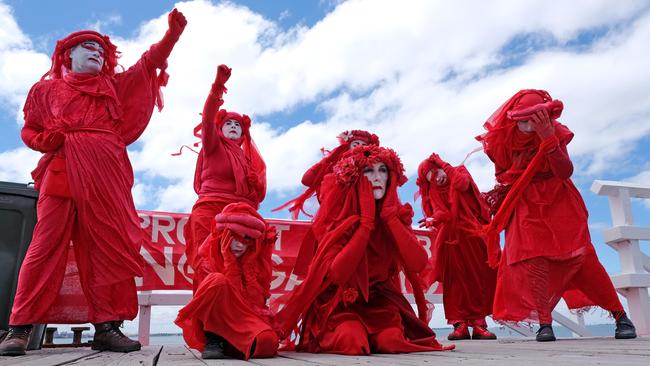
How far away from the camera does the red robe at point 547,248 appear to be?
125 inches

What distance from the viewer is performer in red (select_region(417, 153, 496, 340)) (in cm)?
399

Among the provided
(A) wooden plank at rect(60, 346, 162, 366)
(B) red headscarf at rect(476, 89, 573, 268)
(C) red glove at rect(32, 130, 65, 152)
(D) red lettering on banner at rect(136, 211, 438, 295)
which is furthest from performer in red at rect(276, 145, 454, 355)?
(D) red lettering on banner at rect(136, 211, 438, 295)

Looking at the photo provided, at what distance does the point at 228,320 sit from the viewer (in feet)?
7.48

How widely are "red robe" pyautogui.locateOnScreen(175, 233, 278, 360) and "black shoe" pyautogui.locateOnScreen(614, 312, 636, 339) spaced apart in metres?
2.06

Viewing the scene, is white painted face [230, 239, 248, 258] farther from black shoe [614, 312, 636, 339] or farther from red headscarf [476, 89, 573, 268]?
black shoe [614, 312, 636, 339]

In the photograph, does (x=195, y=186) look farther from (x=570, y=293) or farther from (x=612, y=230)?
(x=612, y=230)

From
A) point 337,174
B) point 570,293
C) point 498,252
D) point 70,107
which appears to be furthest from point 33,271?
point 570,293

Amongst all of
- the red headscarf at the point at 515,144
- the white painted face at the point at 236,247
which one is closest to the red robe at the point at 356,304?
the white painted face at the point at 236,247

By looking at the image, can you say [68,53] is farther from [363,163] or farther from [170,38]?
[363,163]

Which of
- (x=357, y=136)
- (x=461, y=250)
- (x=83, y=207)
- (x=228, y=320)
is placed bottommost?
(x=228, y=320)

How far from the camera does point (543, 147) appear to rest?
316cm

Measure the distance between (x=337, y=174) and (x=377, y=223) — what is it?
32 centimetres

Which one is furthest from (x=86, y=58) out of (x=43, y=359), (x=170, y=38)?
(x=43, y=359)

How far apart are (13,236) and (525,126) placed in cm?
330
